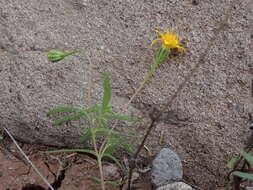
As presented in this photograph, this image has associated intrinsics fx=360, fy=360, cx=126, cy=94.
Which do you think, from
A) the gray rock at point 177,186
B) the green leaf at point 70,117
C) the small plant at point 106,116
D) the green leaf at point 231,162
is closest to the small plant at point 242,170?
the green leaf at point 231,162

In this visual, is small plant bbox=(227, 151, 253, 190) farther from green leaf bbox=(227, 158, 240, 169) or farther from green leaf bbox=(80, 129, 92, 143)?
green leaf bbox=(80, 129, 92, 143)

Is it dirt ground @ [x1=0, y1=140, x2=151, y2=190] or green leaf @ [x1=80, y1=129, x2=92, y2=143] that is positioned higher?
green leaf @ [x1=80, y1=129, x2=92, y2=143]

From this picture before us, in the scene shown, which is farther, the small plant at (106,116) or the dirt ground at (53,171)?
the dirt ground at (53,171)

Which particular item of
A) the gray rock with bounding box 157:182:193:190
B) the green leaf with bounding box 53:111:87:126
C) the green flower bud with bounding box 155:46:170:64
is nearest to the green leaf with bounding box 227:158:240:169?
the gray rock with bounding box 157:182:193:190

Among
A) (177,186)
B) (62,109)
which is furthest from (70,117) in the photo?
(177,186)

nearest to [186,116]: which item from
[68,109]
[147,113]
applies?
[147,113]

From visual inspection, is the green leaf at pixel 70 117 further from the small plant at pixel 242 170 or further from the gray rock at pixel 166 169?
the small plant at pixel 242 170
